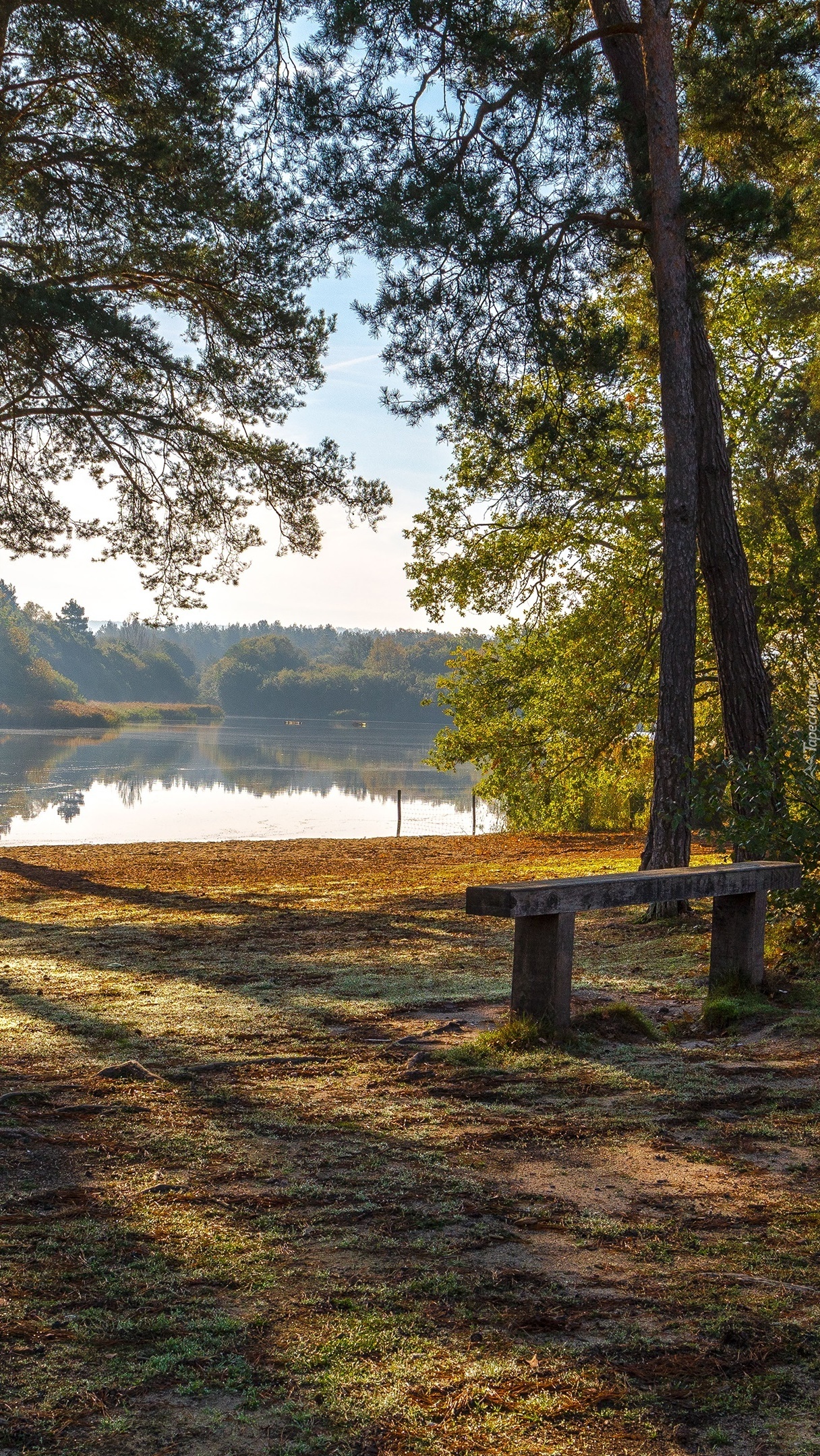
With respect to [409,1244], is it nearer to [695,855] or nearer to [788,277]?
[695,855]

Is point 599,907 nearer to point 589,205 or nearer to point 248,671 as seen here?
point 589,205

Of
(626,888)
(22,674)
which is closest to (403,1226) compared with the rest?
(626,888)

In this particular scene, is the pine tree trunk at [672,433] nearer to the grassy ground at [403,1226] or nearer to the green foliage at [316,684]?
the grassy ground at [403,1226]

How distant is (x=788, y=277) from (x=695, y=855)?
7.97m

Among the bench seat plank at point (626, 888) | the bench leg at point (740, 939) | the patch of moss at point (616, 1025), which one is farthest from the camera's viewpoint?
the bench leg at point (740, 939)

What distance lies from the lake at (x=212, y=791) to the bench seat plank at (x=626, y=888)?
58.7ft

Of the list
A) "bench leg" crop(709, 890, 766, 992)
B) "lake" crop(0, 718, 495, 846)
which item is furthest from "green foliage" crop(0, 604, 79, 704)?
"bench leg" crop(709, 890, 766, 992)

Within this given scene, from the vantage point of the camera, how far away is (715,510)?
941 centimetres

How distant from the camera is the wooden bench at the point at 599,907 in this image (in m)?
4.46

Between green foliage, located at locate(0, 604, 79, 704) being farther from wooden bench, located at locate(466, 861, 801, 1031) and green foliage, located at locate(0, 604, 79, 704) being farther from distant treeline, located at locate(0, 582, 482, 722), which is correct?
wooden bench, located at locate(466, 861, 801, 1031)

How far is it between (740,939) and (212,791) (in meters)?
35.6

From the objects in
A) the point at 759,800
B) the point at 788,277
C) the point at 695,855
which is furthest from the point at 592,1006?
the point at 788,277

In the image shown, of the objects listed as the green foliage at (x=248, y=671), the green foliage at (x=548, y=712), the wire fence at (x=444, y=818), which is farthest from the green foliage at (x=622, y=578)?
the green foliage at (x=248, y=671)

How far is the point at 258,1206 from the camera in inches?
116
